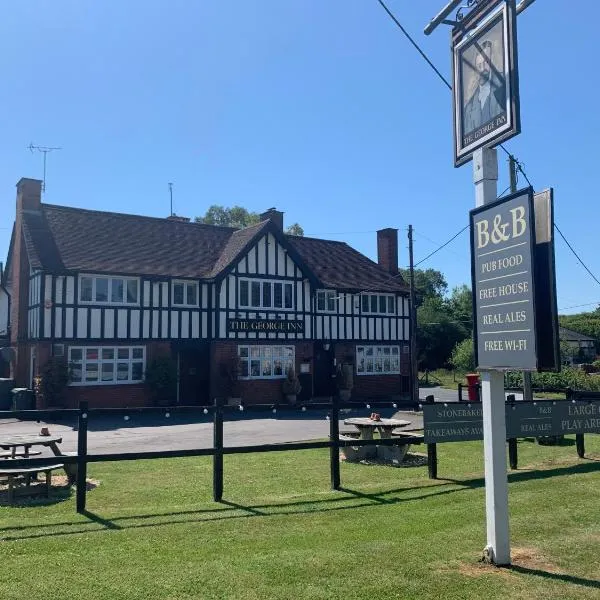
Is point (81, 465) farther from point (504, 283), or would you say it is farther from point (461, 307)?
point (461, 307)

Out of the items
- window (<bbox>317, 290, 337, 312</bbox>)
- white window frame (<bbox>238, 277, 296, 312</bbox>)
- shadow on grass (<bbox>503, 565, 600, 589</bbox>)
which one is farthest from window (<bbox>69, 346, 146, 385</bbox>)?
shadow on grass (<bbox>503, 565, 600, 589</bbox>)

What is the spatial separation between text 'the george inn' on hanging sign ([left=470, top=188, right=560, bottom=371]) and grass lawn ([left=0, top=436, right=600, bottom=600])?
5.47ft

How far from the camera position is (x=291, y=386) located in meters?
28.4

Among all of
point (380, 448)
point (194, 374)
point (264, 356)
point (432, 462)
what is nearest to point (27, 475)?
point (432, 462)

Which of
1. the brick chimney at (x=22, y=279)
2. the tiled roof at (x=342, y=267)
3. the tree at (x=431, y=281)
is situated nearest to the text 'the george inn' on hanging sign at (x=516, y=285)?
the brick chimney at (x=22, y=279)

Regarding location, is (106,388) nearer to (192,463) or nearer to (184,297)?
(184,297)

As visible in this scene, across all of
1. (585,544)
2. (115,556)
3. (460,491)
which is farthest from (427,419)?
(115,556)

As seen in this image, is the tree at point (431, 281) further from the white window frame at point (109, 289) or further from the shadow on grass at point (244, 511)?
the shadow on grass at point (244, 511)

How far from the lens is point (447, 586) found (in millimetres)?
4645

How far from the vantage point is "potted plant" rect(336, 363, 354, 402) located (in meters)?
30.2

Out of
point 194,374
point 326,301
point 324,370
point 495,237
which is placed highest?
point 326,301

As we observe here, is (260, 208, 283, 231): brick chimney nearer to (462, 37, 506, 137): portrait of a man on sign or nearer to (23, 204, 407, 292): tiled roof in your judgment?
(23, 204, 407, 292): tiled roof

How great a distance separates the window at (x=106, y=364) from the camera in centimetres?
2450

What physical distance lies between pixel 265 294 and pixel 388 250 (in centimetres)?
1027
